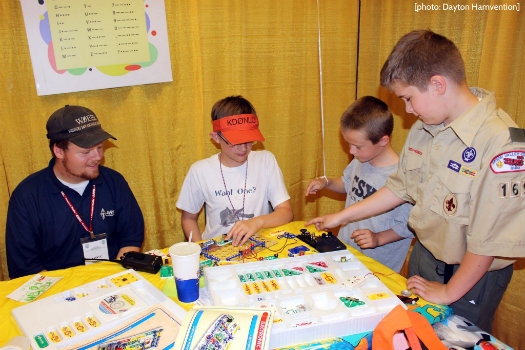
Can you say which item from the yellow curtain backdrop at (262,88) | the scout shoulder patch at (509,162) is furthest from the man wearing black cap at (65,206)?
the scout shoulder patch at (509,162)

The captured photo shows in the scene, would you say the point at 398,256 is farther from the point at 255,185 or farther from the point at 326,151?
the point at 326,151

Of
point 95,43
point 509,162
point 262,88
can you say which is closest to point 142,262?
point 509,162

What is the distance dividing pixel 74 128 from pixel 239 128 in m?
0.82

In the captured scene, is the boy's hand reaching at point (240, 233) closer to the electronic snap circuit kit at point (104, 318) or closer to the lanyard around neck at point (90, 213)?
the electronic snap circuit kit at point (104, 318)

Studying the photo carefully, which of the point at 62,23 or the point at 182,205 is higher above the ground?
the point at 62,23

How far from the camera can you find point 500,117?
142cm

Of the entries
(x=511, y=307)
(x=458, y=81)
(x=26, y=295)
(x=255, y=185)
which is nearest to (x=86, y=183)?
(x=26, y=295)

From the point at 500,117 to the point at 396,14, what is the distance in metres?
1.61

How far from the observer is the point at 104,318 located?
1296 millimetres

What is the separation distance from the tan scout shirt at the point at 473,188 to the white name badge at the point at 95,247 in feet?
5.05

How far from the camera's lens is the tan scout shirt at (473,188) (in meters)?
1.32

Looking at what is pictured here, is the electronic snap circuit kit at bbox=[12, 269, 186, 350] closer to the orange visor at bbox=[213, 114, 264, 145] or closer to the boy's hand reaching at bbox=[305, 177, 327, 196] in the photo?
the orange visor at bbox=[213, 114, 264, 145]

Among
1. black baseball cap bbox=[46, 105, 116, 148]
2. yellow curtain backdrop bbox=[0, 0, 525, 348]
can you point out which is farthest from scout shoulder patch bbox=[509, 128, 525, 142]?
black baseball cap bbox=[46, 105, 116, 148]

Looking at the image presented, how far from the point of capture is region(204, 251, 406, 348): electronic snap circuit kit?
1.22 meters
